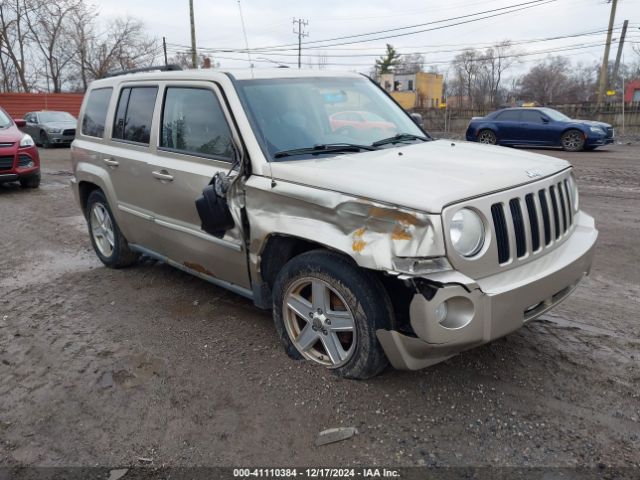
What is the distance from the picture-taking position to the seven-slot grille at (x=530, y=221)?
2.79 meters

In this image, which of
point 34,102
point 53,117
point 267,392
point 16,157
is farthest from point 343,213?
point 34,102

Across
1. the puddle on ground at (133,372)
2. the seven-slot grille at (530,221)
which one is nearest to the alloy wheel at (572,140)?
the seven-slot grille at (530,221)

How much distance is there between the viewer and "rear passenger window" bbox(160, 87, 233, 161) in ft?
12.1

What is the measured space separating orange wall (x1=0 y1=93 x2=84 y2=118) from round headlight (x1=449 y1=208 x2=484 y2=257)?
33181mm

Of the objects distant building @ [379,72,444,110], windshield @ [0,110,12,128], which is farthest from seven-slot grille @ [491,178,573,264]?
distant building @ [379,72,444,110]

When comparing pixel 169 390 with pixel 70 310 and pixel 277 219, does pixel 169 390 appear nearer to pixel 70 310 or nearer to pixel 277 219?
pixel 277 219

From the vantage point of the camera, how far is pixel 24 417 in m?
3.02

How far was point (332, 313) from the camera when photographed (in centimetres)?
311

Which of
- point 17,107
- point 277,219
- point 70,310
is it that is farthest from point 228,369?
point 17,107

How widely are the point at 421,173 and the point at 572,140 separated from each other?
15.2 m

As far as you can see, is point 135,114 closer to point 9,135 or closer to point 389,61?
point 9,135

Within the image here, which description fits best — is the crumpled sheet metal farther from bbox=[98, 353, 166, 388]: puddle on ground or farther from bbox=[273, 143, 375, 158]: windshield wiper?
bbox=[98, 353, 166, 388]: puddle on ground

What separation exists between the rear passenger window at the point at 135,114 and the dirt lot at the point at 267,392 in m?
1.44

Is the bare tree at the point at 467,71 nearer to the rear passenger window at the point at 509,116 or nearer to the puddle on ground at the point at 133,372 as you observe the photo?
the rear passenger window at the point at 509,116
